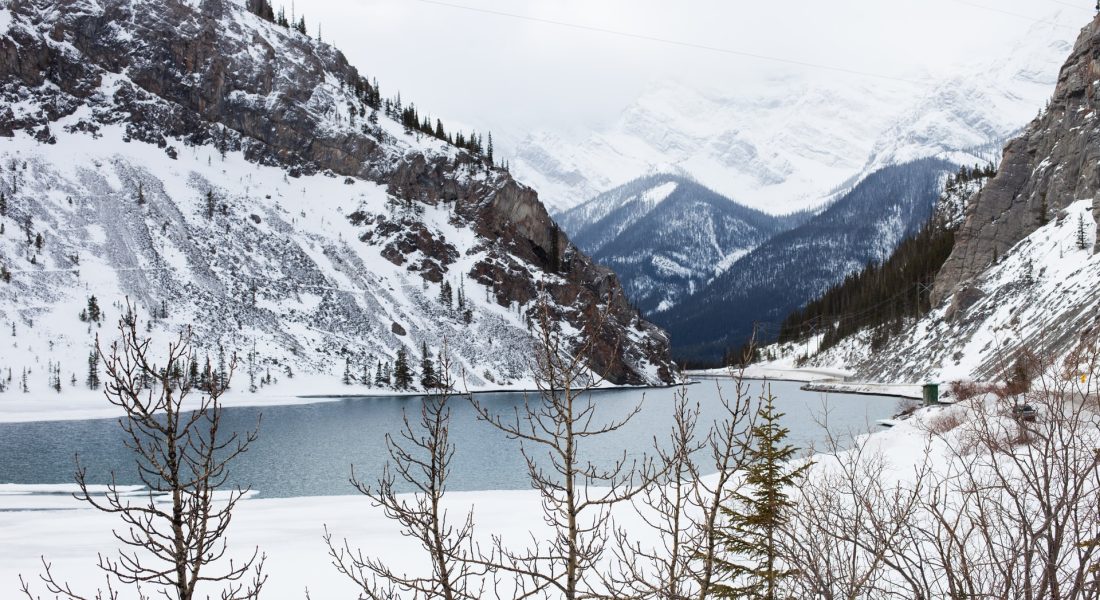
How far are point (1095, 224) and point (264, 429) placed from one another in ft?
237

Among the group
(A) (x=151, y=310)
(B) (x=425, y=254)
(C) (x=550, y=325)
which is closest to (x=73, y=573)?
(C) (x=550, y=325)

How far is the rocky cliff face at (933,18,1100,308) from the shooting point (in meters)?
75.6

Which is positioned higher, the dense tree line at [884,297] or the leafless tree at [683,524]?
the dense tree line at [884,297]

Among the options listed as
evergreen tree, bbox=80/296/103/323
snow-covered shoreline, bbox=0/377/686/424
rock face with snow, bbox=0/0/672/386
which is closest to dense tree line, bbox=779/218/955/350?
rock face with snow, bbox=0/0/672/386

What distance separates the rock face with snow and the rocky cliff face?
53.2 meters

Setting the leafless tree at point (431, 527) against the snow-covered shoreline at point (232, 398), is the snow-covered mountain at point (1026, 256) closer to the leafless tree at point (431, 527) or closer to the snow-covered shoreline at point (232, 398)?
the snow-covered shoreline at point (232, 398)

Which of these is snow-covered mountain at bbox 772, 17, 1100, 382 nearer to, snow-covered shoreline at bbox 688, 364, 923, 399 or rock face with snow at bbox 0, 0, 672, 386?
snow-covered shoreline at bbox 688, 364, 923, 399

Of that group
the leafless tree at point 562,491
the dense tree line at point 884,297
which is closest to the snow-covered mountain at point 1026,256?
the dense tree line at point 884,297

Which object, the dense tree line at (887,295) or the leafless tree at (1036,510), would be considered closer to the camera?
the leafless tree at (1036,510)

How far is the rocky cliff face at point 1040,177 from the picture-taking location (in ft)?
248

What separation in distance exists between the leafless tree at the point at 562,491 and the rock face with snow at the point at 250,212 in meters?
73.9

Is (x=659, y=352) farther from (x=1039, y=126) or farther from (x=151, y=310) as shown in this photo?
(x=151, y=310)

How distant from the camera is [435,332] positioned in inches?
4715

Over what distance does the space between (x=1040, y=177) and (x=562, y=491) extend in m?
84.6
